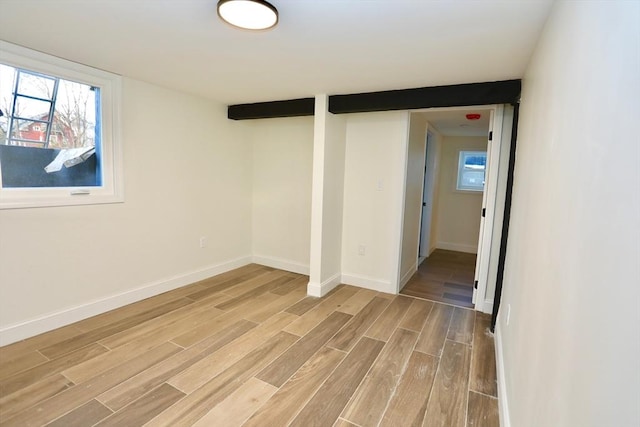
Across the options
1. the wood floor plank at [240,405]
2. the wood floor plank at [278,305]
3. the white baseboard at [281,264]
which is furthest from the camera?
the white baseboard at [281,264]

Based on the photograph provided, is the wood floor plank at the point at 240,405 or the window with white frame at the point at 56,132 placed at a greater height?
the window with white frame at the point at 56,132

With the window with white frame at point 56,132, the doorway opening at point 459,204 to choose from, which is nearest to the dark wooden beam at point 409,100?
the doorway opening at point 459,204

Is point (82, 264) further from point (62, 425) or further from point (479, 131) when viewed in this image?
point (479, 131)

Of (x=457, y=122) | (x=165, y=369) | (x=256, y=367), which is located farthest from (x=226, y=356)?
(x=457, y=122)

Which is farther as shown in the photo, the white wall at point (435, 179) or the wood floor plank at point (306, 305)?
the white wall at point (435, 179)

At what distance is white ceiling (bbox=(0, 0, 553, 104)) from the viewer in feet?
5.40

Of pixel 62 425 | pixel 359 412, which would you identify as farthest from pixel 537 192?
pixel 62 425

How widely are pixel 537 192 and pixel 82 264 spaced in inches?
134

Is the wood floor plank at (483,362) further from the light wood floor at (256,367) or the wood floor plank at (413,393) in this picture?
the wood floor plank at (413,393)

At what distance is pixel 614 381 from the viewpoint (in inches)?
22.7

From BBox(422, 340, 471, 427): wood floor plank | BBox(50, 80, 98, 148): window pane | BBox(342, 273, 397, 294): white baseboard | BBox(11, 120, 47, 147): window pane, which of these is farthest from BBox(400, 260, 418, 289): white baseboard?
BBox(11, 120, 47, 147): window pane

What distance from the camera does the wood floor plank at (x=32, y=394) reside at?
5.85ft

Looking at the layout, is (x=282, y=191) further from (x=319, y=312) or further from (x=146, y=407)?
(x=146, y=407)

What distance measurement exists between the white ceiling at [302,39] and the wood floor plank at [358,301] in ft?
7.09
